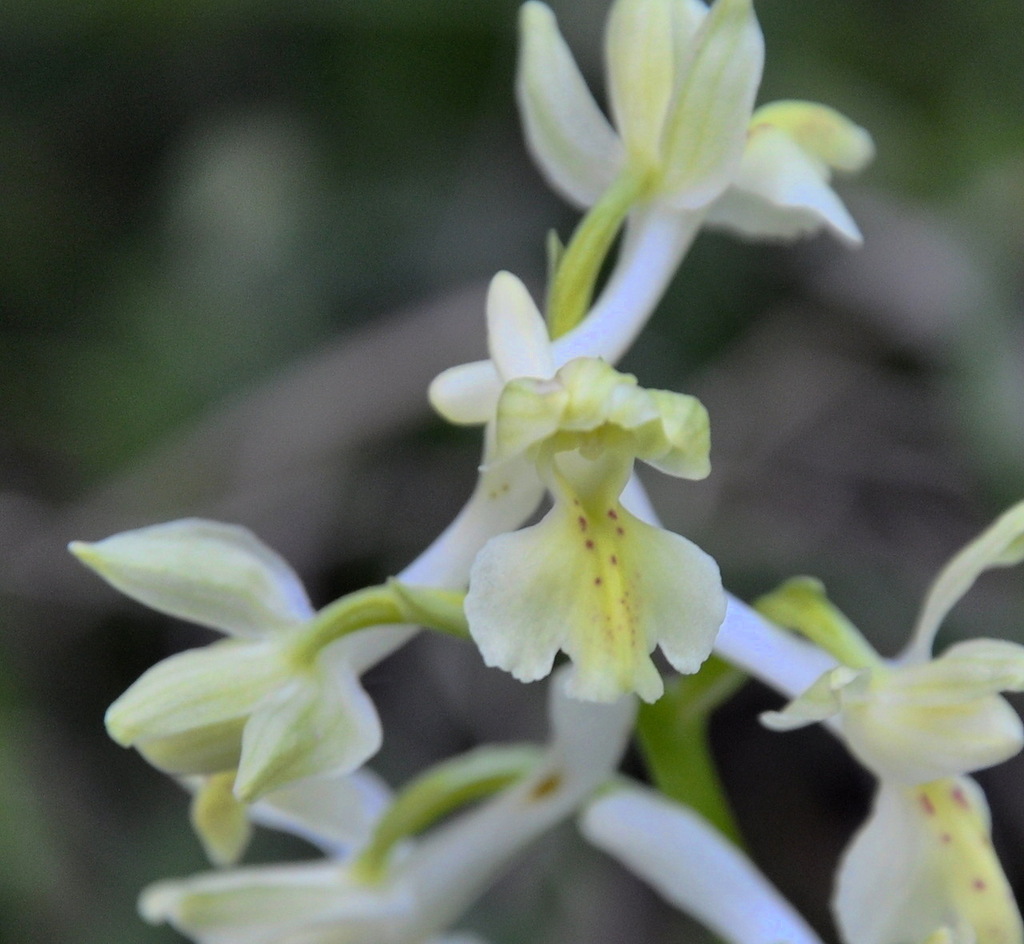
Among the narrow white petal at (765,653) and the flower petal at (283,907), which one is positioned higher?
the narrow white petal at (765,653)

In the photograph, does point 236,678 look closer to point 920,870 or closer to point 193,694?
point 193,694

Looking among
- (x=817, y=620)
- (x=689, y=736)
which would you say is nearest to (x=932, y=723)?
(x=817, y=620)

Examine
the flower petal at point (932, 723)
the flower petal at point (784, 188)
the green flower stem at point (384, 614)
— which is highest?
the flower petal at point (784, 188)

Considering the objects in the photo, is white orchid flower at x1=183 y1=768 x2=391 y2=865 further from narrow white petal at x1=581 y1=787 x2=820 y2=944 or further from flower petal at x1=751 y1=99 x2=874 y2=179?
flower petal at x1=751 y1=99 x2=874 y2=179

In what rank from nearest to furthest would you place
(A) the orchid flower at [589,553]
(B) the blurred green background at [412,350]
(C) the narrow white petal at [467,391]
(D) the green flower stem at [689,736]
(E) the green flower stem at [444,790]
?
(A) the orchid flower at [589,553] < (C) the narrow white petal at [467,391] < (D) the green flower stem at [689,736] < (E) the green flower stem at [444,790] < (B) the blurred green background at [412,350]

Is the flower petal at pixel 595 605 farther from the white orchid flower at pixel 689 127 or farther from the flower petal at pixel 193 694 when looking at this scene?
the white orchid flower at pixel 689 127

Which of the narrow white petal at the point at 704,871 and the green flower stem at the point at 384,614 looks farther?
the narrow white petal at the point at 704,871

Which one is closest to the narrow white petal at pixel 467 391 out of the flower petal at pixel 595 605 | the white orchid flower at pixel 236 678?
the flower petal at pixel 595 605
